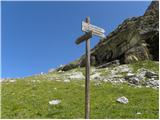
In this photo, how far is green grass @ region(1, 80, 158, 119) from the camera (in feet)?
72.5

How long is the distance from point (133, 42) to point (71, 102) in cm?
3998

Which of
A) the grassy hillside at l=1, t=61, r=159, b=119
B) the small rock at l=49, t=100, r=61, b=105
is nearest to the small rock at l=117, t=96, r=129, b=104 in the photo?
the grassy hillside at l=1, t=61, r=159, b=119

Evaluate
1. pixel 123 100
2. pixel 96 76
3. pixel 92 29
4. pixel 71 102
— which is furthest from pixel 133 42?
pixel 92 29

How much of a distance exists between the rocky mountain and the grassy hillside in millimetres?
26448

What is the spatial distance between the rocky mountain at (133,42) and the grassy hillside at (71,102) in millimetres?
26448

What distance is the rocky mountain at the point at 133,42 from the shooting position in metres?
60.3

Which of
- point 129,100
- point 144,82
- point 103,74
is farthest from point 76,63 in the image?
point 129,100

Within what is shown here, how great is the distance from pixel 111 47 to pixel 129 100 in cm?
4344

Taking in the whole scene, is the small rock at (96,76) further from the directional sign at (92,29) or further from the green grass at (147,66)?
the directional sign at (92,29)

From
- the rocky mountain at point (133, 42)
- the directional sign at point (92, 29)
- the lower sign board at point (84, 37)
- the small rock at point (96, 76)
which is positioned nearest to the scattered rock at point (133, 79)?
the small rock at point (96, 76)

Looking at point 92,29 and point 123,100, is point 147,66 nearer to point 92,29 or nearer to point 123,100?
point 123,100

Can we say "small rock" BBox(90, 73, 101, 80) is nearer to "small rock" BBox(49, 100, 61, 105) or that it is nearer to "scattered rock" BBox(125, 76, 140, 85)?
"scattered rock" BBox(125, 76, 140, 85)

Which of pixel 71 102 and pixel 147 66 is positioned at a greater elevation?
pixel 147 66

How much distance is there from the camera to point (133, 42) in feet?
212
